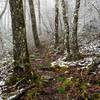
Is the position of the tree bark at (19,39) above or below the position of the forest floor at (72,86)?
above

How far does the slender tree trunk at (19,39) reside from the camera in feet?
29.6

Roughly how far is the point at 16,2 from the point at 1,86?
2854 millimetres

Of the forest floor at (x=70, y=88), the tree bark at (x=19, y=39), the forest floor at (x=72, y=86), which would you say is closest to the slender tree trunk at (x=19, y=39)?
the tree bark at (x=19, y=39)

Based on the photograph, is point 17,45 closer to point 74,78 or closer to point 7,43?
point 74,78

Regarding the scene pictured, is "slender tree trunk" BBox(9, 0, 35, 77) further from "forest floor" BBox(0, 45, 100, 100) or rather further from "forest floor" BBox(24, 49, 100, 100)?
"forest floor" BBox(24, 49, 100, 100)

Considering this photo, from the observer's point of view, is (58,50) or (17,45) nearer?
(17,45)

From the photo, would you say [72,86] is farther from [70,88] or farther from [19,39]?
[19,39]

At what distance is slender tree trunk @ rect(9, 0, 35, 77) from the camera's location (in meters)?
9.02

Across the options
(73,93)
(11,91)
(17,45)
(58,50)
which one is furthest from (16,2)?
(58,50)

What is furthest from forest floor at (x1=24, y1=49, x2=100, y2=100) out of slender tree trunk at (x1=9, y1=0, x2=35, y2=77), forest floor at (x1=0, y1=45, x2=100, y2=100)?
slender tree trunk at (x1=9, y1=0, x2=35, y2=77)

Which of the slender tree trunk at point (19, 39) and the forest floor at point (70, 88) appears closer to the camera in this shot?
the forest floor at point (70, 88)

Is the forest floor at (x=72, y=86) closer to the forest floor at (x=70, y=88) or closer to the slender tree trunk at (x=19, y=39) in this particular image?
the forest floor at (x=70, y=88)

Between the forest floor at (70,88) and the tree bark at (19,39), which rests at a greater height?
the tree bark at (19,39)

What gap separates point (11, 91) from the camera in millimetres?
8641
